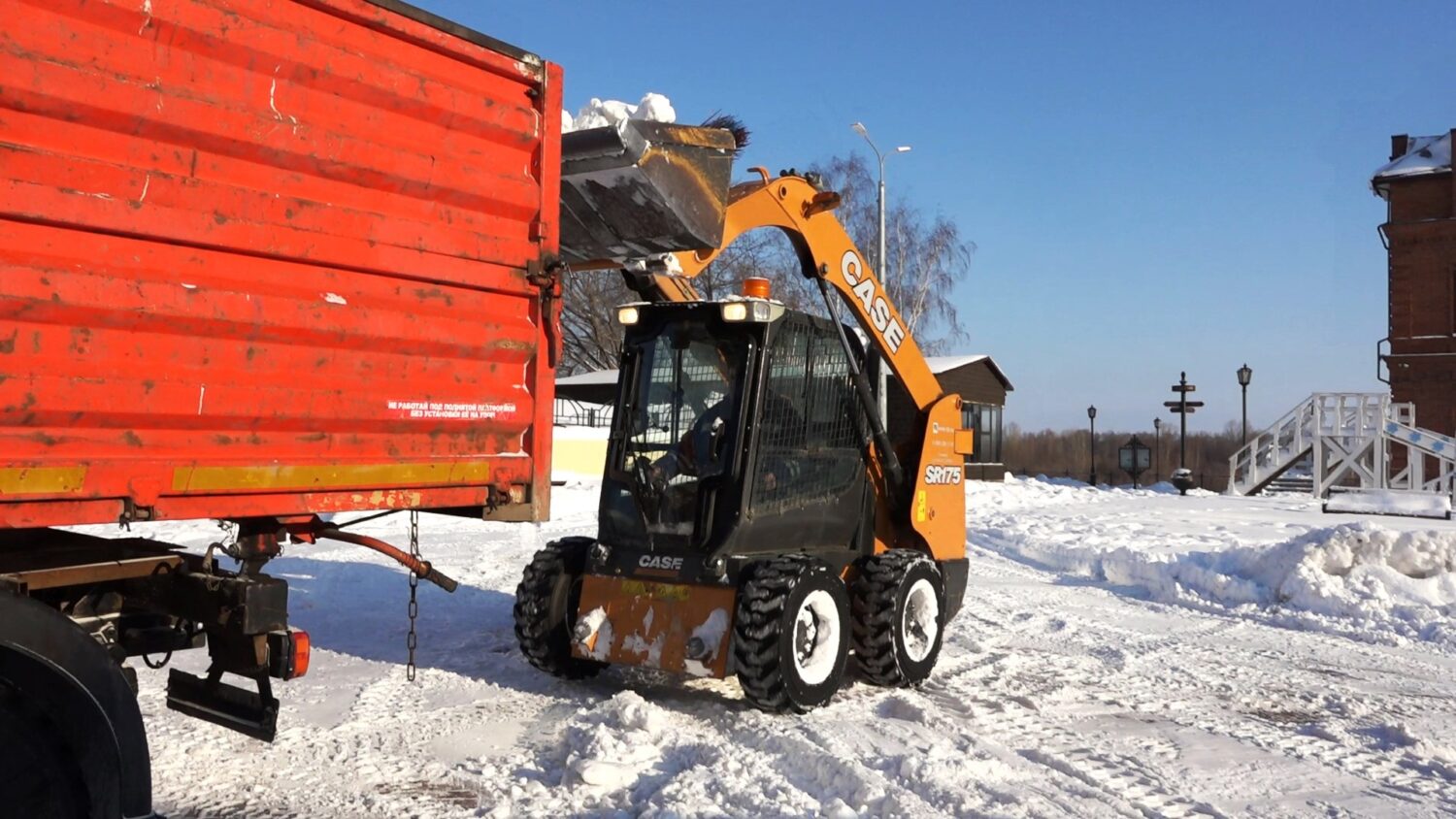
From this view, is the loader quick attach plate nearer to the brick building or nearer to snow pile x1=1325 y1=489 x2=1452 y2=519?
snow pile x1=1325 y1=489 x2=1452 y2=519

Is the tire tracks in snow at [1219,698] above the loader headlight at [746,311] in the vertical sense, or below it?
below

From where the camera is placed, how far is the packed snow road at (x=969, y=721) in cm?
500

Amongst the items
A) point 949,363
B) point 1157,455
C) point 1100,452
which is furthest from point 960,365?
point 1100,452

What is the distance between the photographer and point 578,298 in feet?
125

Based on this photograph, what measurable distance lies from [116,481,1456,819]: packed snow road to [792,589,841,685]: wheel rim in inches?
10.5

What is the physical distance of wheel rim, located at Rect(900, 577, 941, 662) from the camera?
7.45 metres

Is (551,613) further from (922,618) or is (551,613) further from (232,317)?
(232,317)

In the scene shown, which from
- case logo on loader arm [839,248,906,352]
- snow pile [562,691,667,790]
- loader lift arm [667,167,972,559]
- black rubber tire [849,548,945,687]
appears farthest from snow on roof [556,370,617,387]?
snow pile [562,691,667,790]

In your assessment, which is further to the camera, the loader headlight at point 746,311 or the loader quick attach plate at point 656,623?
the loader headlight at point 746,311

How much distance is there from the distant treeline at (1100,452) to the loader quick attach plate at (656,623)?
45636 millimetres

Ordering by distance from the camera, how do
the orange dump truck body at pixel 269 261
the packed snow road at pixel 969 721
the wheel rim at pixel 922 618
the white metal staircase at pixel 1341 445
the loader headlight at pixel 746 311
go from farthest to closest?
the white metal staircase at pixel 1341 445
the wheel rim at pixel 922 618
the loader headlight at pixel 746 311
the packed snow road at pixel 969 721
the orange dump truck body at pixel 269 261

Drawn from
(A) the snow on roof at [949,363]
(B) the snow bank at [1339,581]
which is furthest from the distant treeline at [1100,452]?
(B) the snow bank at [1339,581]

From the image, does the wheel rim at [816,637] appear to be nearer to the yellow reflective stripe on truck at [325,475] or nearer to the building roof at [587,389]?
the yellow reflective stripe on truck at [325,475]

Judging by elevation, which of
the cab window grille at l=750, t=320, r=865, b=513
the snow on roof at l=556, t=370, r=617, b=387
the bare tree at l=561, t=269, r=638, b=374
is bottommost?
the cab window grille at l=750, t=320, r=865, b=513
